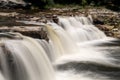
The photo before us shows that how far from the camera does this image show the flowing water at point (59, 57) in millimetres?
13336

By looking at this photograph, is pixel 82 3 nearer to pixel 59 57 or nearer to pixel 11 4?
pixel 11 4

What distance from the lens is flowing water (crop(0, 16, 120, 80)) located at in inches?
525

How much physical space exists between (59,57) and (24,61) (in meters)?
4.58

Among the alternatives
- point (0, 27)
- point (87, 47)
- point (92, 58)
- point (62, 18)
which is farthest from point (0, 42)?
point (62, 18)

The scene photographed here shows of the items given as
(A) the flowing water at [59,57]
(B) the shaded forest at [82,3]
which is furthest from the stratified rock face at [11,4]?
(A) the flowing water at [59,57]

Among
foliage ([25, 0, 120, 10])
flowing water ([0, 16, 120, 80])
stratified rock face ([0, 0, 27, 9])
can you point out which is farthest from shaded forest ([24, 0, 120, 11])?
flowing water ([0, 16, 120, 80])

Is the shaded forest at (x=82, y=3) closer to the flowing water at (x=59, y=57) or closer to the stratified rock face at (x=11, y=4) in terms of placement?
the stratified rock face at (x=11, y=4)

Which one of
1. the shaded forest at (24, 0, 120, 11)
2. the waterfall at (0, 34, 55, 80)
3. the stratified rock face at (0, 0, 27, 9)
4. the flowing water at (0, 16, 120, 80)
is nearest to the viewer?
the waterfall at (0, 34, 55, 80)

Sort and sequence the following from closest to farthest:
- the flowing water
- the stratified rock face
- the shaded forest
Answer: the flowing water, the stratified rock face, the shaded forest

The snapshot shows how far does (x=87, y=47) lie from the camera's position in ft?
70.8

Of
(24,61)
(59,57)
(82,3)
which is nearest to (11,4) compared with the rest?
(82,3)

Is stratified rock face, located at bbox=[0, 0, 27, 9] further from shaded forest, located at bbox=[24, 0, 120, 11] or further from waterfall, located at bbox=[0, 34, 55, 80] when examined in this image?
waterfall, located at bbox=[0, 34, 55, 80]

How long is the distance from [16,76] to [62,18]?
11.6 m

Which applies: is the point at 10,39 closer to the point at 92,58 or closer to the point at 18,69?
the point at 18,69
